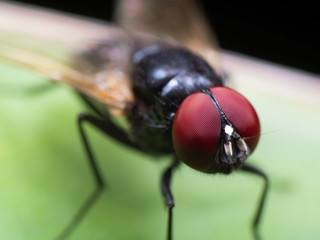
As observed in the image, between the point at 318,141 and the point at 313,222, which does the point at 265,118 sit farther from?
the point at 313,222

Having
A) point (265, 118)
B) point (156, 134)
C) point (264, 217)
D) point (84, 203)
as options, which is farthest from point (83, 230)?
point (265, 118)

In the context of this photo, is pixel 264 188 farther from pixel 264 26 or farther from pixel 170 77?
pixel 264 26

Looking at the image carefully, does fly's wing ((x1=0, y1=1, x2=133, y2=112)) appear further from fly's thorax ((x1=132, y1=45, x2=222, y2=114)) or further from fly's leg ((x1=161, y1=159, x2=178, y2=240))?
fly's leg ((x1=161, y1=159, x2=178, y2=240))

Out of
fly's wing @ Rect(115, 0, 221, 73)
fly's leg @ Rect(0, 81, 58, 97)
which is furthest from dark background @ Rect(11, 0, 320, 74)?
fly's leg @ Rect(0, 81, 58, 97)

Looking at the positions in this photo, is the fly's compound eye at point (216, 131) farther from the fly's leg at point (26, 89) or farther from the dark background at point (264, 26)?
the dark background at point (264, 26)

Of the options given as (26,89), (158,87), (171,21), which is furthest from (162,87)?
(171,21)

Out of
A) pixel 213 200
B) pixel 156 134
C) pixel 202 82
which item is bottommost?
pixel 213 200
